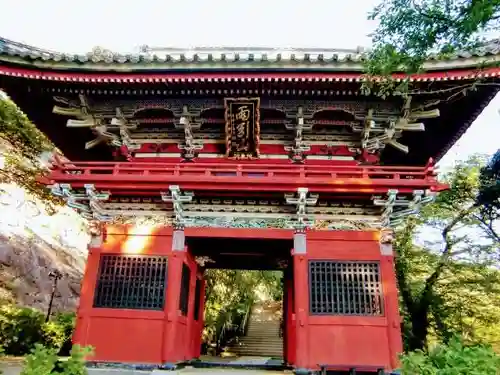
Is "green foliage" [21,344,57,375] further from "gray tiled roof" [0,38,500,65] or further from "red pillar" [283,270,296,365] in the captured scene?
"red pillar" [283,270,296,365]

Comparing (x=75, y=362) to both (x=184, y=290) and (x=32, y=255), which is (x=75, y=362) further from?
(x=32, y=255)

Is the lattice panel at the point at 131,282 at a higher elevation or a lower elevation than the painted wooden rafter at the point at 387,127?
lower

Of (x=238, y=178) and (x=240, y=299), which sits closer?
(x=238, y=178)

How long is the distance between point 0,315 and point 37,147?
6995mm

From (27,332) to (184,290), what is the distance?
725 centimetres


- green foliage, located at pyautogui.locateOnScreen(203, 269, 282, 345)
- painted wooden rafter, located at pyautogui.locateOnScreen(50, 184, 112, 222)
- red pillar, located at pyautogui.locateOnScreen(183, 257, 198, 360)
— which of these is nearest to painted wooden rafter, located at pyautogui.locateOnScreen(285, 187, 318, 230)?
red pillar, located at pyautogui.locateOnScreen(183, 257, 198, 360)

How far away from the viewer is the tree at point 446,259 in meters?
16.3

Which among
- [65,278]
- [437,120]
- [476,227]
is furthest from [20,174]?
[476,227]

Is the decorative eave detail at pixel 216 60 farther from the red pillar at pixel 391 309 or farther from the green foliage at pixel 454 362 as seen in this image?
the green foliage at pixel 454 362

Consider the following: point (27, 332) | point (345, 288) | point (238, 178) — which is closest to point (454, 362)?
point (345, 288)

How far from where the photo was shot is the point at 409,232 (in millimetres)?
17688

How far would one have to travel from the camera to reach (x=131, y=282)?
9555 mm

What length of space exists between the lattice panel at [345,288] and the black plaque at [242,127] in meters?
3.50

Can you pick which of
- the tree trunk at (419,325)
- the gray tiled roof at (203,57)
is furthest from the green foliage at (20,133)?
the tree trunk at (419,325)
